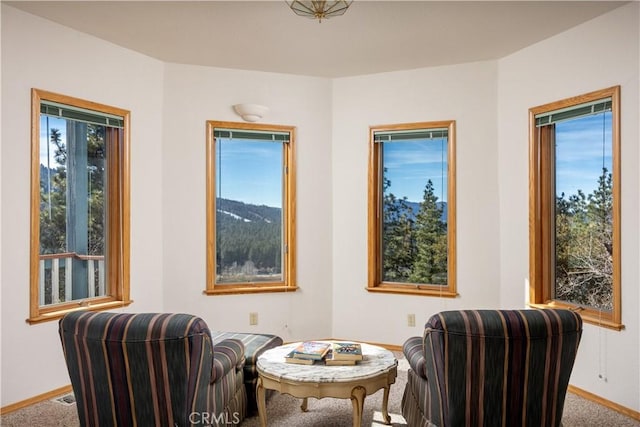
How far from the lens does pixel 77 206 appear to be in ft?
13.2

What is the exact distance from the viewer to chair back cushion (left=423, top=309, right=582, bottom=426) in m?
2.28

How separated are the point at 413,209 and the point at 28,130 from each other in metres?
3.32

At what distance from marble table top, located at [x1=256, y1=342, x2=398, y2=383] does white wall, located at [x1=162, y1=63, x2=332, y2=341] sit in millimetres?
1827

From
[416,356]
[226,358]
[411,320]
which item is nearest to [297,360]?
[226,358]

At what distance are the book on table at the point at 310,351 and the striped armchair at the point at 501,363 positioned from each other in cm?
80

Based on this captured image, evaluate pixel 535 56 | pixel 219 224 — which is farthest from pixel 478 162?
pixel 219 224

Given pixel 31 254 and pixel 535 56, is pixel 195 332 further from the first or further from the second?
pixel 535 56

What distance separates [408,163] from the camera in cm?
500

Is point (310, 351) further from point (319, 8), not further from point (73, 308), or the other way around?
point (319, 8)

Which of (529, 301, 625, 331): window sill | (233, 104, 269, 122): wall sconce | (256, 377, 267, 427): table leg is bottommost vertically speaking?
(256, 377, 267, 427): table leg

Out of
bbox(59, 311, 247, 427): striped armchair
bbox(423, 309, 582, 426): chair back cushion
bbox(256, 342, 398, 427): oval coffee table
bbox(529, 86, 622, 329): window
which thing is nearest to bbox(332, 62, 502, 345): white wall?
bbox(529, 86, 622, 329): window

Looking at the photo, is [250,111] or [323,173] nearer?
[250,111]

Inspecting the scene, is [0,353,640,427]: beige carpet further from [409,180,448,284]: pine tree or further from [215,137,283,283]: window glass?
[215,137,283,283]: window glass

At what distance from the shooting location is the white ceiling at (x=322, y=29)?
3.46m
